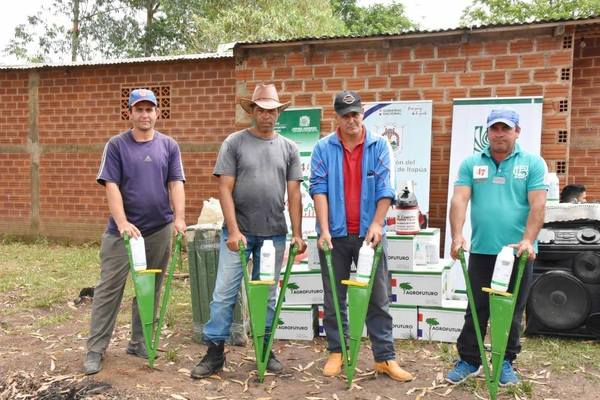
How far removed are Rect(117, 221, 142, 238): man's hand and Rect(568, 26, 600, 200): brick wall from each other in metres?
5.65

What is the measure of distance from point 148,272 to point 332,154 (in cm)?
155

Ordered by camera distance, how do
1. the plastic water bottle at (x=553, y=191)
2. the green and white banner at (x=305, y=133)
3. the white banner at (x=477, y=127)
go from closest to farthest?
the plastic water bottle at (x=553, y=191)
the white banner at (x=477, y=127)
the green and white banner at (x=305, y=133)

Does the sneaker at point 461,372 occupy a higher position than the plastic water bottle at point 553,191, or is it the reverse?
the plastic water bottle at point 553,191

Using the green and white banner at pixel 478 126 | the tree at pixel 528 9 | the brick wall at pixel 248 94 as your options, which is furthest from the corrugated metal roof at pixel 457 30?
the tree at pixel 528 9

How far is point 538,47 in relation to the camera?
21.1ft

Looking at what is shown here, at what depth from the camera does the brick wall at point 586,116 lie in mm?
6873

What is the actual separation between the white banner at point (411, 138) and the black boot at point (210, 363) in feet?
11.1

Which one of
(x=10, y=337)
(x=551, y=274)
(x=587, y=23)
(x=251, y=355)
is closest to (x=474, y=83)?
(x=587, y=23)

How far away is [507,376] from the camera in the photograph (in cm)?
392

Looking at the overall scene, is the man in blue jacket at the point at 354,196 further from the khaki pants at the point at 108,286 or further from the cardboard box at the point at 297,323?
the khaki pants at the point at 108,286

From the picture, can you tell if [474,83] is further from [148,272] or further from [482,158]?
[148,272]

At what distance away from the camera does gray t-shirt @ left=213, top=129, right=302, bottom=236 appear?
3974mm

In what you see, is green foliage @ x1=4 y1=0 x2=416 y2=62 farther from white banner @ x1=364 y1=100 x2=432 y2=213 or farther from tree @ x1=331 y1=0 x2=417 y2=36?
white banner @ x1=364 y1=100 x2=432 y2=213

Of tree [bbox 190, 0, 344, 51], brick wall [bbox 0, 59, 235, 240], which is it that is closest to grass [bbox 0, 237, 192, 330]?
brick wall [bbox 0, 59, 235, 240]
